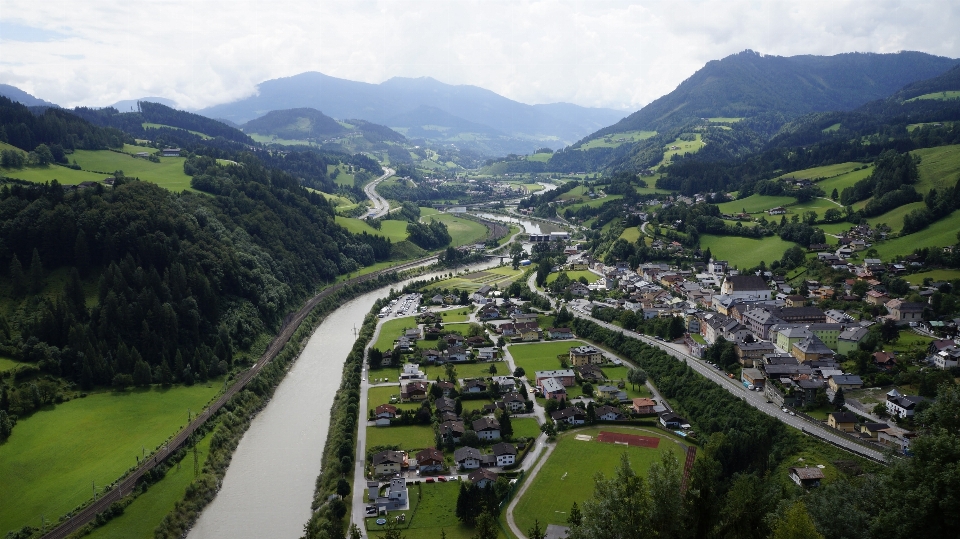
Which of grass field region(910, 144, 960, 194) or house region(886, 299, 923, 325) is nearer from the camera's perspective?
house region(886, 299, 923, 325)

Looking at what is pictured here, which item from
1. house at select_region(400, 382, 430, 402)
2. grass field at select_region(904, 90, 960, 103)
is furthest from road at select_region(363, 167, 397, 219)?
grass field at select_region(904, 90, 960, 103)

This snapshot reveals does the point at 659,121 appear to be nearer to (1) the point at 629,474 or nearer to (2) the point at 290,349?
(2) the point at 290,349

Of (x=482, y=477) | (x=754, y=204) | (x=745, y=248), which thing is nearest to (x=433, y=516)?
(x=482, y=477)

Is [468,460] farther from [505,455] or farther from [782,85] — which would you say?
[782,85]

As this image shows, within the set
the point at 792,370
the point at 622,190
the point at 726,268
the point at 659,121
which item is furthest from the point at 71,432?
the point at 659,121

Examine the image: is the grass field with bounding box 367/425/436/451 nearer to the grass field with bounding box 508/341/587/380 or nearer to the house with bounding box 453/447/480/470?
the house with bounding box 453/447/480/470
